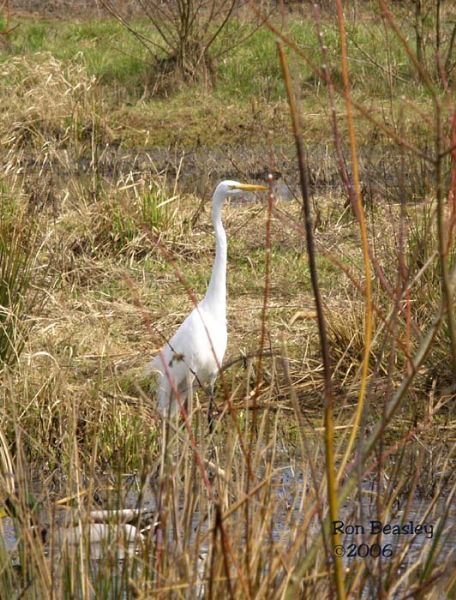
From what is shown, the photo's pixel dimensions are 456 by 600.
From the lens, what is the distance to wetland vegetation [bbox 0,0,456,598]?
2.11 metres

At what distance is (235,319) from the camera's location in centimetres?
647

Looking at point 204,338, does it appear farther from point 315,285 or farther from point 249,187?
point 315,285

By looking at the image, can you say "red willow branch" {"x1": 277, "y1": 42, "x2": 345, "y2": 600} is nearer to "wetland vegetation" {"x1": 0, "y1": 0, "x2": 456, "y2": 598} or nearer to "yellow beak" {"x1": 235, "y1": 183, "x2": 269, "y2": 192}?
"wetland vegetation" {"x1": 0, "y1": 0, "x2": 456, "y2": 598}

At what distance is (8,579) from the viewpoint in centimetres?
257

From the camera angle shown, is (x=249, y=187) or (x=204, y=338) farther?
(x=249, y=187)

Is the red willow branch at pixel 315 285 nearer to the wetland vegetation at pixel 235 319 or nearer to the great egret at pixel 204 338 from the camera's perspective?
→ the wetland vegetation at pixel 235 319

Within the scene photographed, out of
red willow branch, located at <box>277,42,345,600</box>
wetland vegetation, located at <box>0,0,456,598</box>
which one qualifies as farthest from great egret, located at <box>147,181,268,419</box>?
red willow branch, located at <box>277,42,345,600</box>

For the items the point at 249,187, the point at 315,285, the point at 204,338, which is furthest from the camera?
the point at 249,187

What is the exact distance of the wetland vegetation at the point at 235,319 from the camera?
211 centimetres

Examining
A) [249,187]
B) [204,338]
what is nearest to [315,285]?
[204,338]

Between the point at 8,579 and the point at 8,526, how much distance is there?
1433 mm

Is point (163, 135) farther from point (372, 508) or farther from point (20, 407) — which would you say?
point (372, 508)

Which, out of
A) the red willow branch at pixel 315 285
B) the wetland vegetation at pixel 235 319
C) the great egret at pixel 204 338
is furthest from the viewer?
the great egret at pixel 204 338

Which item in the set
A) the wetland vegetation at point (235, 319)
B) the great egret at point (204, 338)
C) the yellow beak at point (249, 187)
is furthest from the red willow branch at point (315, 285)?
the yellow beak at point (249, 187)
